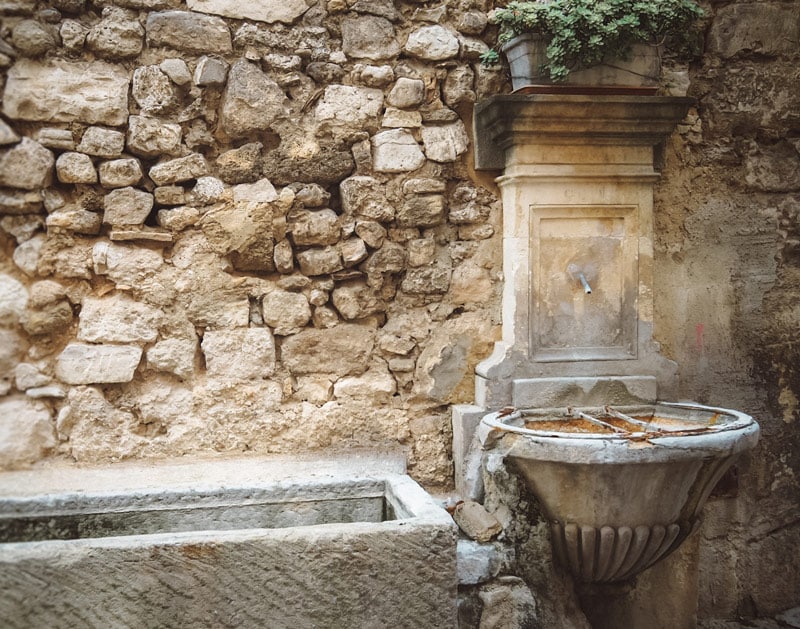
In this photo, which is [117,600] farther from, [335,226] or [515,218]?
[515,218]

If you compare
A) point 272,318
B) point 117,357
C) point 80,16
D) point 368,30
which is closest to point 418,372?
point 272,318

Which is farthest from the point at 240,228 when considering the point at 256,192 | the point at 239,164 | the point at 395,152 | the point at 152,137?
the point at 395,152

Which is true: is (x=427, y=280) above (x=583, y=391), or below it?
above

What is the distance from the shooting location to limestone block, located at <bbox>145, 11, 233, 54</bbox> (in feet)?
9.43

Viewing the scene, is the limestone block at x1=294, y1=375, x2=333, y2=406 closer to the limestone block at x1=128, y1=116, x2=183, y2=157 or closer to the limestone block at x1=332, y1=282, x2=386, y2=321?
the limestone block at x1=332, y1=282, x2=386, y2=321

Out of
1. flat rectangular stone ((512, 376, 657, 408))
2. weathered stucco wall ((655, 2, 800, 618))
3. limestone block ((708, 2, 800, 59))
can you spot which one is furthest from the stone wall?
limestone block ((708, 2, 800, 59))

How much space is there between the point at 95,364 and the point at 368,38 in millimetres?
1713

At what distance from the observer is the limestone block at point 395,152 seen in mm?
3070

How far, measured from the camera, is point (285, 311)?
303 centimetres

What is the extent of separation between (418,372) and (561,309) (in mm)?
658

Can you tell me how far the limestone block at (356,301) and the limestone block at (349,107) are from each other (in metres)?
0.67

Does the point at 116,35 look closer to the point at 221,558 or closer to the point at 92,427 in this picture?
the point at 92,427

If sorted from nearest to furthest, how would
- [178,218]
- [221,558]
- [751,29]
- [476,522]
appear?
[221,558] < [476,522] < [178,218] < [751,29]

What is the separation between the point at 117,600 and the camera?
2.03 m
